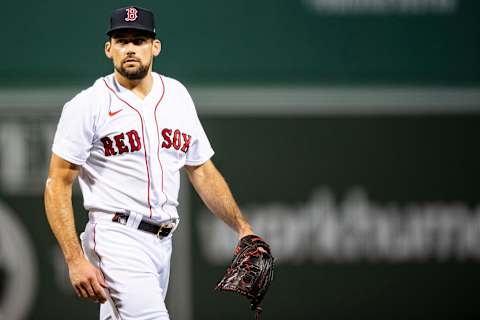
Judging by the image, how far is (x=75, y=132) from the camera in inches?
140

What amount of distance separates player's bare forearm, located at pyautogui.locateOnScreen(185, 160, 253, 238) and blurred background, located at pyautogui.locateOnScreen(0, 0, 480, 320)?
2.37 m

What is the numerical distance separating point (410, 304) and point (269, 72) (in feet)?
6.06

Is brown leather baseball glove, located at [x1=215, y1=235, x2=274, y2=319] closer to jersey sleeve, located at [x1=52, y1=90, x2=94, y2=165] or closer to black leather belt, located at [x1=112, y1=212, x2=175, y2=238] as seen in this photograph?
black leather belt, located at [x1=112, y1=212, x2=175, y2=238]

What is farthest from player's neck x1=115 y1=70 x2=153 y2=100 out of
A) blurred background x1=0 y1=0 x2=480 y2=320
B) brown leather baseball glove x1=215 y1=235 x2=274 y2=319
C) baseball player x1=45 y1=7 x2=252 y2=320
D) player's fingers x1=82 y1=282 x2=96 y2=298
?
blurred background x1=0 y1=0 x2=480 y2=320

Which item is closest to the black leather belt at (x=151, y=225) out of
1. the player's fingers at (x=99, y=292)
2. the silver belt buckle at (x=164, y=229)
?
the silver belt buckle at (x=164, y=229)

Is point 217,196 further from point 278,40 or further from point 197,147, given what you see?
point 278,40

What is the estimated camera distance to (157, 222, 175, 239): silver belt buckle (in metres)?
3.76

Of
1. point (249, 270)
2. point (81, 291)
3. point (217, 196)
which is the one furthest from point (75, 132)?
point (249, 270)

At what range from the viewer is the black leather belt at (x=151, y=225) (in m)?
3.68

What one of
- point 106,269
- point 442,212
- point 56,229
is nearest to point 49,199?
point 56,229

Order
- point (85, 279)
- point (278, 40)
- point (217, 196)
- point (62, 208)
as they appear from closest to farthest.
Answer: point (85, 279) < point (62, 208) < point (217, 196) < point (278, 40)

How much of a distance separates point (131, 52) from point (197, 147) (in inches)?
20.8

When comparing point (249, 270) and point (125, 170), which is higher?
point (125, 170)

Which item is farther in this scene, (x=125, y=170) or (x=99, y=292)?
(x=125, y=170)
